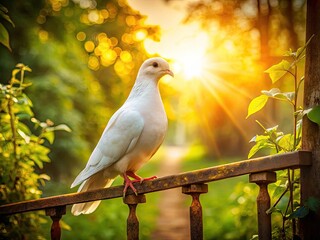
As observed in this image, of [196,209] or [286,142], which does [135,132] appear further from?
[286,142]

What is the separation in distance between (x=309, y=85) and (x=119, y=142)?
1.27 meters

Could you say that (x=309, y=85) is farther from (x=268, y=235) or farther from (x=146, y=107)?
(x=146, y=107)

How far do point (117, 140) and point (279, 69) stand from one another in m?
1.14

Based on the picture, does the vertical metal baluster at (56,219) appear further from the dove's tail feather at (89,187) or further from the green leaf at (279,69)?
the green leaf at (279,69)

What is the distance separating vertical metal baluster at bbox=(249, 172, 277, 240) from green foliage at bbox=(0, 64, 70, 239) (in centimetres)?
189

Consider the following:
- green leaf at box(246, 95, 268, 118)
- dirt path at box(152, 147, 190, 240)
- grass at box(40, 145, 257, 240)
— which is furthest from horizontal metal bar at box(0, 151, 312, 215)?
dirt path at box(152, 147, 190, 240)

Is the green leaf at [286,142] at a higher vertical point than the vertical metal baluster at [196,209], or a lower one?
higher

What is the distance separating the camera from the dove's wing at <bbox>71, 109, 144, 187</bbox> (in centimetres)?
268

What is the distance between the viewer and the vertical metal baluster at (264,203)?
1.94 metres

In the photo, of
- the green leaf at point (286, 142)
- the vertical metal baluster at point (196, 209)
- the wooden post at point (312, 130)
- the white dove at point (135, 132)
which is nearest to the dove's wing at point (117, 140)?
the white dove at point (135, 132)

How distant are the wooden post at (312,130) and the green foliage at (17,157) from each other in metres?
2.08

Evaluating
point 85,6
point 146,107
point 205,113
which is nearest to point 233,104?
point 205,113

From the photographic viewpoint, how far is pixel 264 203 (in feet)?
6.54

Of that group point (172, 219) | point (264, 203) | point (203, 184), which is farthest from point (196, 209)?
point (172, 219)
